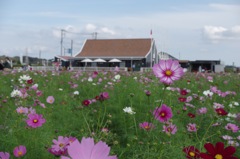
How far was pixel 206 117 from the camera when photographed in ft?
10.6

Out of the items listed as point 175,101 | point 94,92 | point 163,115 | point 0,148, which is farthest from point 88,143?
point 94,92

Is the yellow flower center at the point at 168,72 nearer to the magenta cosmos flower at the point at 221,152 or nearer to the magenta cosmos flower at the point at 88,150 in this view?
the magenta cosmos flower at the point at 221,152

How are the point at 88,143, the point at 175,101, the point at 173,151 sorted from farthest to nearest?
the point at 175,101
the point at 173,151
the point at 88,143

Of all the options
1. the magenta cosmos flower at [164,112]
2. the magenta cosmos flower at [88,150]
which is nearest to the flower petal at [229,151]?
the magenta cosmos flower at [88,150]

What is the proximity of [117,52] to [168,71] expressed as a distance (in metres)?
30.1

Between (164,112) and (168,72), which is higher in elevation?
(168,72)

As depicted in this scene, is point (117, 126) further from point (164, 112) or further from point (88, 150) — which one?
point (88, 150)

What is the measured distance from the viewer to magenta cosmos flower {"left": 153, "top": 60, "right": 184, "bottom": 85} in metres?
1.27

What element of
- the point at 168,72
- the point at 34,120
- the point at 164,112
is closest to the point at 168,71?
the point at 168,72

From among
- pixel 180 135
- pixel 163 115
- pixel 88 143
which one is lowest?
pixel 180 135

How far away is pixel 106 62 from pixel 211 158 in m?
31.0

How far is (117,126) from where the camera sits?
304 cm

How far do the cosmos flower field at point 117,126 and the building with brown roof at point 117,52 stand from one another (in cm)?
2509

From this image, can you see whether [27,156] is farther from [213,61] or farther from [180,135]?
[213,61]
